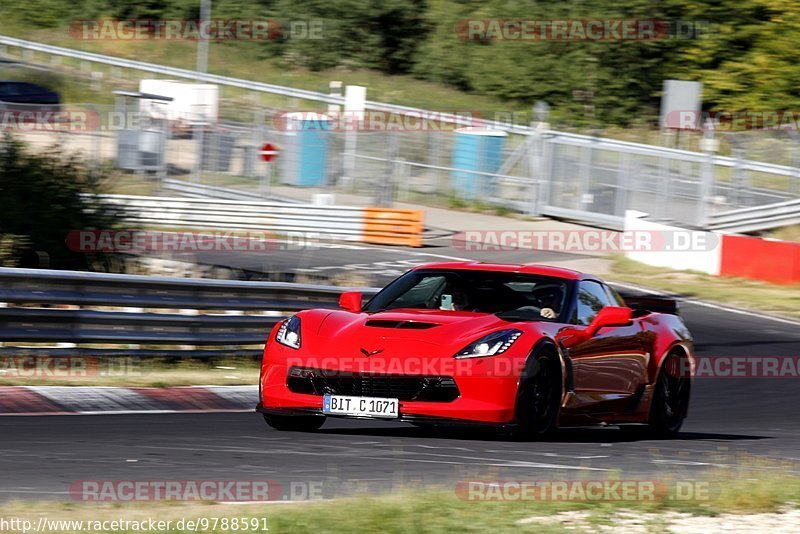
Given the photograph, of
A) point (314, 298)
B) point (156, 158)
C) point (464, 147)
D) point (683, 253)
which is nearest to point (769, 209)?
point (683, 253)

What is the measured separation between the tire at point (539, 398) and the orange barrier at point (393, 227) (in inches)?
712

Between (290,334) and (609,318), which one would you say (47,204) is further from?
(609,318)

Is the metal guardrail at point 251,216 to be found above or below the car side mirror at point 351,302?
below

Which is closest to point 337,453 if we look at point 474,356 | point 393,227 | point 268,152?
point 474,356

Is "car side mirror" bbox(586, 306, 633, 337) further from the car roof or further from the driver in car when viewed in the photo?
the car roof

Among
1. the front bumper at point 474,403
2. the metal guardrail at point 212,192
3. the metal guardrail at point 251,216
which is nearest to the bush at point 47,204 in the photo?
the front bumper at point 474,403

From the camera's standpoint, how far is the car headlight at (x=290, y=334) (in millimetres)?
8992

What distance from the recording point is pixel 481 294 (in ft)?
31.4

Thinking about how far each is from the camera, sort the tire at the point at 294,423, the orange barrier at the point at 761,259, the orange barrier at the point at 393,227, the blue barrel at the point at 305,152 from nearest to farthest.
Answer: the tire at the point at 294,423 → the orange barrier at the point at 761,259 → the orange barrier at the point at 393,227 → the blue barrel at the point at 305,152

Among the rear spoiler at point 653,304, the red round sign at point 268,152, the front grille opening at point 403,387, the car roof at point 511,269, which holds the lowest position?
the front grille opening at point 403,387

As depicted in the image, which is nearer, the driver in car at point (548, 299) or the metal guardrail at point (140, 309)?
the driver in car at point (548, 299)

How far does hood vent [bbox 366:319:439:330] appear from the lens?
8.87 metres

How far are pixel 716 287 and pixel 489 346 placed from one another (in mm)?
15102

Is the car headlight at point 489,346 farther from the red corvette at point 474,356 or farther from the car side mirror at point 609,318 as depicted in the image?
the car side mirror at point 609,318
